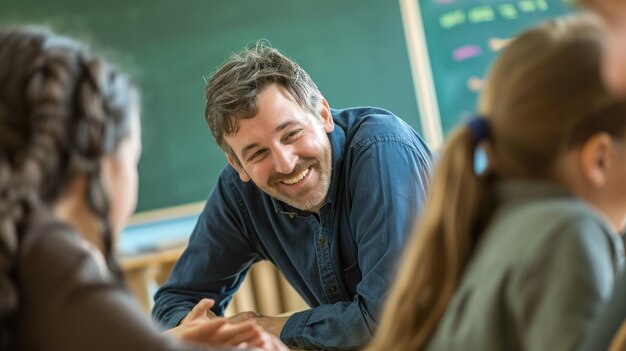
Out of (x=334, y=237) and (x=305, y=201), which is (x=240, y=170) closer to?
(x=305, y=201)

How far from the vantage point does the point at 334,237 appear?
2436mm

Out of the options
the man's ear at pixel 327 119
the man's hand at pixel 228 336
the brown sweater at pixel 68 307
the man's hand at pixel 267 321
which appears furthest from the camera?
the man's ear at pixel 327 119

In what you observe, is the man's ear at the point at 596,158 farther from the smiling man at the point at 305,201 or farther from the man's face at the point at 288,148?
the man's face at the point at 288,148

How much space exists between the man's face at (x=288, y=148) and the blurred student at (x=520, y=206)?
103cm

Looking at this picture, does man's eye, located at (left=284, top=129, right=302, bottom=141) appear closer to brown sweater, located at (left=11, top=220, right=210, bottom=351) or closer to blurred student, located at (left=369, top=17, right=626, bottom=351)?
blurred student, located at (left=369, top=17, right=626, bottom=351)

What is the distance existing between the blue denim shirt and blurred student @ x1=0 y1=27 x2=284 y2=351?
968 mm

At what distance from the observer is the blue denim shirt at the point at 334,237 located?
88.8 inches

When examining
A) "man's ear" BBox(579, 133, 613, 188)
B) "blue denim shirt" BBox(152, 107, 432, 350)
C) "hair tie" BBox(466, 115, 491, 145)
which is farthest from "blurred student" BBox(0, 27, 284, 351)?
"blue denim shirt" BBox(152, 107, 432, 350)

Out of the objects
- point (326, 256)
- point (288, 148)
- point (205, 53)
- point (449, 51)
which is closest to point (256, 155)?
point (288, 148)

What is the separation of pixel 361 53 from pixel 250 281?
47.3 inches

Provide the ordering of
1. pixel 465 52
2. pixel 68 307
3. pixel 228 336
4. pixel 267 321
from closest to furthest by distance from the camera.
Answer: pixel 68 307 → pixel 228 336 → pixel 267 321 → pixel 465 52

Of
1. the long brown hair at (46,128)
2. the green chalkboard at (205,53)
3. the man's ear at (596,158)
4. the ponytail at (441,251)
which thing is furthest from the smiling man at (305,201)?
the green chalkboard at (205,53)

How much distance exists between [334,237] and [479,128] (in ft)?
3.66

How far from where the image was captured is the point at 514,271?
1.21 metres
